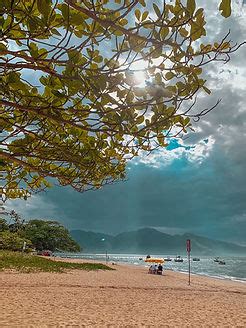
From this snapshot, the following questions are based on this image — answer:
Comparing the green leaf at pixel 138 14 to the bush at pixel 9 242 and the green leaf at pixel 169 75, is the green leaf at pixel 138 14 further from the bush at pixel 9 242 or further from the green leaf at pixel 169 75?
the bush at pixel 9 242

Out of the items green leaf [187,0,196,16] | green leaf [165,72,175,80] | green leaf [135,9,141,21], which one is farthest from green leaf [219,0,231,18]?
green leaf [165,72,175,80]

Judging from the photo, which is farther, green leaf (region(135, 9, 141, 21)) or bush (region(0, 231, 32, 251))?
bush (region(0, 231, 32, 251))

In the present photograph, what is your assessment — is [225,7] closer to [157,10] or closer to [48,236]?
[157,10]

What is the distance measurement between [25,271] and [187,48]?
78.0 ft

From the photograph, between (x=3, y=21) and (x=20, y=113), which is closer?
(x=3, y=21)

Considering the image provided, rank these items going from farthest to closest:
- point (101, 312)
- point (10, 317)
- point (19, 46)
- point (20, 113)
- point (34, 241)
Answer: point (34, 241) → point (101, 312) → point (10, 317) → point (20, 113) → point (19, 46)

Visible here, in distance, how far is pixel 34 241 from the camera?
84125mm

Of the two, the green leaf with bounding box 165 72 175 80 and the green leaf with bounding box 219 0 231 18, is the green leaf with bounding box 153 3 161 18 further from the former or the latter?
the green leaf with bounding box 165 72 175 80

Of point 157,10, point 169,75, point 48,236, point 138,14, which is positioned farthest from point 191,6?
point 48,236

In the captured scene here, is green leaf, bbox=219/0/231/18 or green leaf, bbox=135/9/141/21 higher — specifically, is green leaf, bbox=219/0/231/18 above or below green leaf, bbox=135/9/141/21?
below

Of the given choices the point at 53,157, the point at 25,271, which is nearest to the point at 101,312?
the point at 53,157

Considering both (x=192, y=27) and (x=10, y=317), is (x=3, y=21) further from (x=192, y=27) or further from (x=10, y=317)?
(x=10, y=317)

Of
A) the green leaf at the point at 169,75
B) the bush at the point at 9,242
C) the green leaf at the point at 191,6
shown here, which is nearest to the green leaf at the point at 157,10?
the green leaf at the point at 191,6

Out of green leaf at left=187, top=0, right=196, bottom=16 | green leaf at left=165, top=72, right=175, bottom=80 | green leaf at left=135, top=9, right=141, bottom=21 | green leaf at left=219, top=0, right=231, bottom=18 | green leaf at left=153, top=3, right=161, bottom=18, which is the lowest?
green leaf at left=219, top=0, right=231, bottom=18
